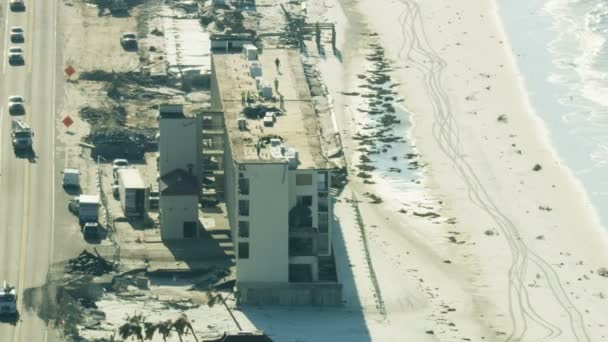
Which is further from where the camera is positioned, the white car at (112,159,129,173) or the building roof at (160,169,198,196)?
the white car at (112,159,129,173)

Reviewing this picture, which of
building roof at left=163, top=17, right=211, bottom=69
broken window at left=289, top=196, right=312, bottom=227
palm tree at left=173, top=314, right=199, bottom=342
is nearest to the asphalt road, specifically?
palm tree at left=173, top=314, right=199, bottom=342

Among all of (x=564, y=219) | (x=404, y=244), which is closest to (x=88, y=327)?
(x=404, y=244)

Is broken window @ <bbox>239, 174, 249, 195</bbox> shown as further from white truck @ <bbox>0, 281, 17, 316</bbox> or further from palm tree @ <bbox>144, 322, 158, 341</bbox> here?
white truck @ <bbox>0, 281, 17, 316</bbox>

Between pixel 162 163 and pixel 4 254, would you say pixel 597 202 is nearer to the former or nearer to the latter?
pixel 162 163

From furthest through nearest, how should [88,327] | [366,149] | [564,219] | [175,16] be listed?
[175,16] → [366,149] → [564,219] → [88,327]

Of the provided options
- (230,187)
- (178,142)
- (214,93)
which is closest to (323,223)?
(230,187)

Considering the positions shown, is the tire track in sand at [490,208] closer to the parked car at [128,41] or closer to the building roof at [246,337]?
the building roof at [246,337]

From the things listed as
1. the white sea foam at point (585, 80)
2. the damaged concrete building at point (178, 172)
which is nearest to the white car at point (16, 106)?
the damaged concrete building at point (178, 172)
